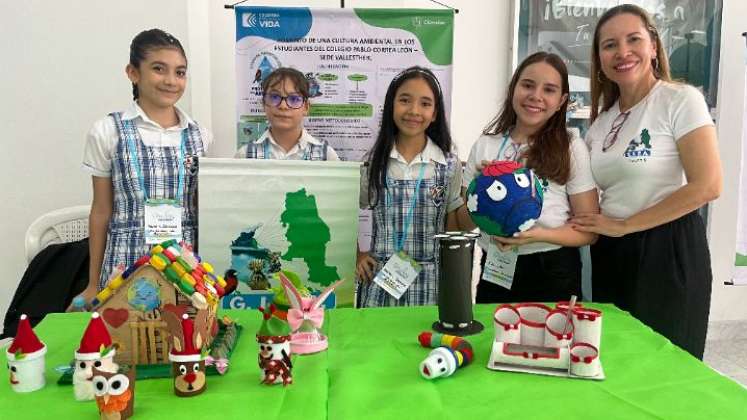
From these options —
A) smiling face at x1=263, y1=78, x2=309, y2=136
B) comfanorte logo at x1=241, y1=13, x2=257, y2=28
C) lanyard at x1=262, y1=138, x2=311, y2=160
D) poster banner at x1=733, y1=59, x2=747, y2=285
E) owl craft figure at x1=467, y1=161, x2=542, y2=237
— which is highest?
comfanorte logo at x1=241, y1=13, x2=257, y2=28

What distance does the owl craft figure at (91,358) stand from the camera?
0.96m

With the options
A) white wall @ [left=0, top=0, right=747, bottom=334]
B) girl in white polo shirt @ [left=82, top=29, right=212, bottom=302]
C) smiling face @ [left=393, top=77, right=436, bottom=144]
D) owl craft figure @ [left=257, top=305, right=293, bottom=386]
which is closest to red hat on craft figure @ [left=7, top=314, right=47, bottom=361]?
owl craft figure @ [left=257, top=305, right=293, bottom=386]

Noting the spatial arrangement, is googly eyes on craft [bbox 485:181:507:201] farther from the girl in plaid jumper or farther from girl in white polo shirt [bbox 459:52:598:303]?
the girl in plaid jumper

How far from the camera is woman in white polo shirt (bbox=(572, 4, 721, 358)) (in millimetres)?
1755

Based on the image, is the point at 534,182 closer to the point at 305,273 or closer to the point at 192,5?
the point at 305,273

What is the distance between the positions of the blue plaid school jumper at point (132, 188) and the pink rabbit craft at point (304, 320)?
95 centimetres

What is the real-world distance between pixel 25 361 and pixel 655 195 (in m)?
1.82

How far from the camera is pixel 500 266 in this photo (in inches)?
71.8

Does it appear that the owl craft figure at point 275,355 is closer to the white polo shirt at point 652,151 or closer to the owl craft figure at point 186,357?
the owl craft figure at point 186,357

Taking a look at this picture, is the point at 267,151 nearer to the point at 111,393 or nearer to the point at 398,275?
the point at 398,275

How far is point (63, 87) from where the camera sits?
280 centimetres

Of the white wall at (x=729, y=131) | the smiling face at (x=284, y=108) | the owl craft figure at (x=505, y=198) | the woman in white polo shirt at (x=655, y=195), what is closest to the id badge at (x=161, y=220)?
the smiling face at (x=284, y=108)

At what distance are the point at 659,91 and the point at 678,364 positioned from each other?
1.07 m

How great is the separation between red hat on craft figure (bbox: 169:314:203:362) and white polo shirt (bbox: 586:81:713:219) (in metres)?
1.45
